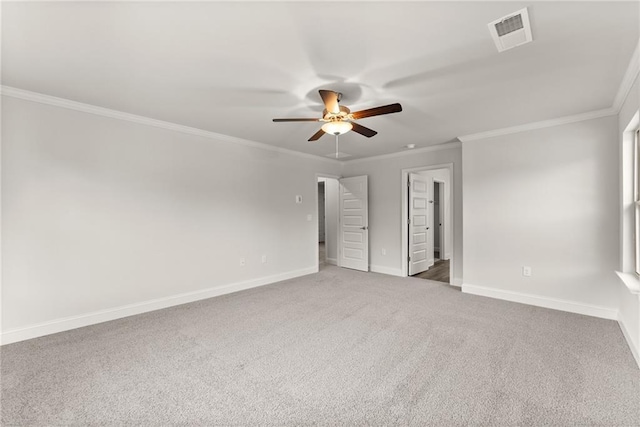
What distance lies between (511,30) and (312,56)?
1.33 metres

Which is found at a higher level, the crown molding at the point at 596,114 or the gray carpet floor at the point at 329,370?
the crown molding at the point at 596,114

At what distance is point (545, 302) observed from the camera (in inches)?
143

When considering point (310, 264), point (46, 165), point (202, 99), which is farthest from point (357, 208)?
point (46, 165)

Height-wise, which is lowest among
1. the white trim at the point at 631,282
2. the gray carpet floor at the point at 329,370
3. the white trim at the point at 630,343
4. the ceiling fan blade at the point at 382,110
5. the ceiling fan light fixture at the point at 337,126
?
the gray carpet floor at the point at 329,370

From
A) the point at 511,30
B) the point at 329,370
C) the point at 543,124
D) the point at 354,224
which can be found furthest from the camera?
the point at 354,224

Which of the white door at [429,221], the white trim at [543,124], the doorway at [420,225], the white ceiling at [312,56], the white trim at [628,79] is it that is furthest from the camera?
the white door at [429,221]

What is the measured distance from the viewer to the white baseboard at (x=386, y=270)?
5507 mm

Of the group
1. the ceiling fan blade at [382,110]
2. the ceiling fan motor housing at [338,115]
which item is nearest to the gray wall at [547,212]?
the ceiling fan blade at [382,110]

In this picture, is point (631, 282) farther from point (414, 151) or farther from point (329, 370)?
point (414, 151)

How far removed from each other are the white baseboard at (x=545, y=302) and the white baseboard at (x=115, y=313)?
11.0ft

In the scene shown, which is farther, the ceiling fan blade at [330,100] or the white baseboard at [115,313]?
the white baseboard at [115,313]

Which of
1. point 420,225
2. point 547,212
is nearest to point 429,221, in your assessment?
point 420,225

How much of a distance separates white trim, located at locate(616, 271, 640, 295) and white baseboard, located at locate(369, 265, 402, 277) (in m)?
3.14

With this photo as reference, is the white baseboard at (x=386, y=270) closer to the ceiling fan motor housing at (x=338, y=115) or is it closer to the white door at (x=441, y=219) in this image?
the white door at (x=441, y=219)
